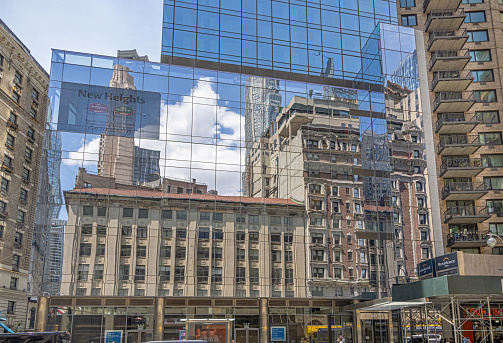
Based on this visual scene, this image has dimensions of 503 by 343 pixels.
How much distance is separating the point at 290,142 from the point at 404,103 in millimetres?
13159

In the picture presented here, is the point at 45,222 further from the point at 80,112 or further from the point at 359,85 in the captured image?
the point at 359,85

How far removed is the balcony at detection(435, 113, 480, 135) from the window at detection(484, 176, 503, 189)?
5.57 metres

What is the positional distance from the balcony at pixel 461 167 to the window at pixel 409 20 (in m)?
17.6

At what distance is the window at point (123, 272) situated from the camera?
40128mm

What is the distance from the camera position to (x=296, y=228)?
44.3 metres

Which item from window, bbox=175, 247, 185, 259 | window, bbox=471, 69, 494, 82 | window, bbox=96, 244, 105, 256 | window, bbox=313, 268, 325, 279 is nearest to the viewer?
window, bbox=96, 244, 105, 256

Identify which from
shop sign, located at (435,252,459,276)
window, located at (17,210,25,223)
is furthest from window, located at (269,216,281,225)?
window, located at (17,210,25,223)

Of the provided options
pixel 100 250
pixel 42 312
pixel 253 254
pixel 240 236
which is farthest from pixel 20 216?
pixel 253 254

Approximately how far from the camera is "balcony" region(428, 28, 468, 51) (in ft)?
174

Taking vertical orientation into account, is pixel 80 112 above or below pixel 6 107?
below

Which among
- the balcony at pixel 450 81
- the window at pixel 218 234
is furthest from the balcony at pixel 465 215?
the window at pixel 218 234

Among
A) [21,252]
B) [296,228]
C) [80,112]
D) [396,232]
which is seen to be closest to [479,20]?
[396,232]

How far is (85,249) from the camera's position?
1574 inches

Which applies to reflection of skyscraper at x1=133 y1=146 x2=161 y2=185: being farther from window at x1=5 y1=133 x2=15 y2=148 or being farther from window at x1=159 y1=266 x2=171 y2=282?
window at x1=5 y1=133 x2=15 y2=148
